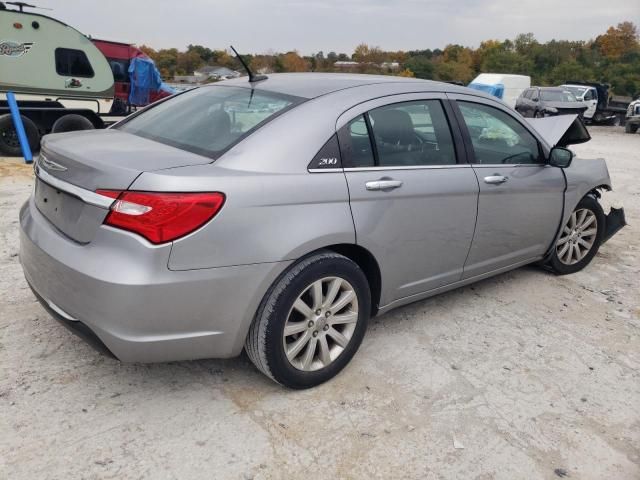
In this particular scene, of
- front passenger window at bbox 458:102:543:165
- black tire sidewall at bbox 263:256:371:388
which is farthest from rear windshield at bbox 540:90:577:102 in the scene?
black tire sidewall at bbox 263:256:371:388

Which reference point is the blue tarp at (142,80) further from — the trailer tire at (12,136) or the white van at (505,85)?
the white van at (505,85)

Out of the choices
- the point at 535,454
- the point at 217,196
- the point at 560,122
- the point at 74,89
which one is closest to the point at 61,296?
the point at 217,196

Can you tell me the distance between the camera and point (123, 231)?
2.24 meters

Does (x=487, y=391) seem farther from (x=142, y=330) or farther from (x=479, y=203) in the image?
(x=142, y=330)

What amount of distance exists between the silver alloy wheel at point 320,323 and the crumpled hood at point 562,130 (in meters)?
2.88

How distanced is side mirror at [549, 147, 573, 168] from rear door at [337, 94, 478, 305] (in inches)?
39.7

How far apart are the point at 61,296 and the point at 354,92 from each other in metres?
1.84

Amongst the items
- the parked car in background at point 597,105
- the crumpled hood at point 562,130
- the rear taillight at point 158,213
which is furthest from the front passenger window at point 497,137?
the parked car in background at point 597,105

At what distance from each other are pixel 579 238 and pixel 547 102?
1974 centimetres

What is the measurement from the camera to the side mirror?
13.3ft

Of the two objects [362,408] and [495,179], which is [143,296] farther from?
[495,179]

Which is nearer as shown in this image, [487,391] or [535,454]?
[535,454]

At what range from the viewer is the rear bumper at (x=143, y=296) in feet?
7.26

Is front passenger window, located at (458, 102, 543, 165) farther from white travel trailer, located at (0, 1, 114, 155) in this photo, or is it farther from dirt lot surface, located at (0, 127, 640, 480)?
white travel trailer, located at (0, 1, 114, 155)
